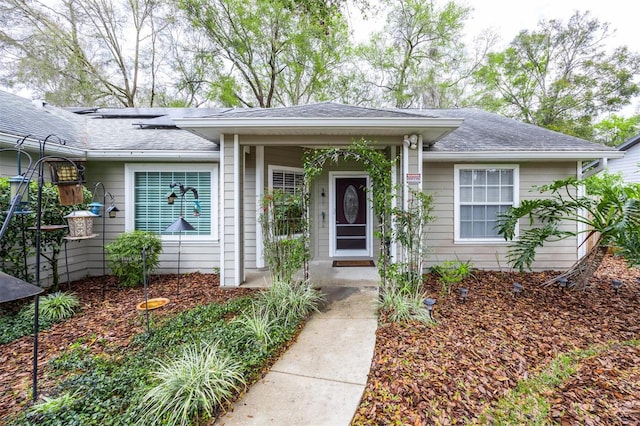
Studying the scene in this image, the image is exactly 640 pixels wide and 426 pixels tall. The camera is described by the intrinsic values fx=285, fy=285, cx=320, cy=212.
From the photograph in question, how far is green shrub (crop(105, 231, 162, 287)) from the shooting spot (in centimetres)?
476

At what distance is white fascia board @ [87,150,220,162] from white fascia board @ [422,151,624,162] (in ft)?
13.7

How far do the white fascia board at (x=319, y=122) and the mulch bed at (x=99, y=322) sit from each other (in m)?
2.62

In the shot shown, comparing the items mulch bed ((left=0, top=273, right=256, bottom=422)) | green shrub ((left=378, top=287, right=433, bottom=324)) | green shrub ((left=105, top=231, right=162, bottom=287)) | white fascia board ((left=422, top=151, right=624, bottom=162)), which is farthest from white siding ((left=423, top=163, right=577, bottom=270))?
green shrub ((left=105, top=231, right=162, bottom=287))

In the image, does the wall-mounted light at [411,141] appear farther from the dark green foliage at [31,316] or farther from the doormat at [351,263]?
the dark green foliage at [31,316]

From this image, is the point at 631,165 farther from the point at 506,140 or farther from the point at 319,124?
the point at 319,124

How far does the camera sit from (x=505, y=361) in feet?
8.87

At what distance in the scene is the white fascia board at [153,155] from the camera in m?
5.24

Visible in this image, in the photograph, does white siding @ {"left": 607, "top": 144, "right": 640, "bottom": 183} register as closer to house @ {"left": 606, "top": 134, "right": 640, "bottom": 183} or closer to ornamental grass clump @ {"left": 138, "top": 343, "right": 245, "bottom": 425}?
house @ {"left": 606, "top": 134, "right": 640, "bottom": 183}

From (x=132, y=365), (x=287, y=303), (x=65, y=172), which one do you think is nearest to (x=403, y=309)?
(x=287, y=303)

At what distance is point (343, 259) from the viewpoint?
6801 mm

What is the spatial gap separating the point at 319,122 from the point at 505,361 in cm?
358

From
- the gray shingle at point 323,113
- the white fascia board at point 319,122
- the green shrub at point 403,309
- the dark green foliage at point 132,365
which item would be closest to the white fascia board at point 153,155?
the gray shingle at point 323,113

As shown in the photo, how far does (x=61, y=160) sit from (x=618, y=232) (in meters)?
6.64

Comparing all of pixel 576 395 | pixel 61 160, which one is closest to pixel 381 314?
pixel 576 395
